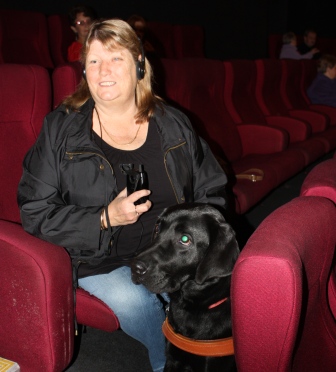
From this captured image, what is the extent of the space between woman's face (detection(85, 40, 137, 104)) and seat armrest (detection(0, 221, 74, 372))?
55 centimetres

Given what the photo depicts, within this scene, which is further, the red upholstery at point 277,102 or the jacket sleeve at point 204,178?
the red upholstery at point 277,102

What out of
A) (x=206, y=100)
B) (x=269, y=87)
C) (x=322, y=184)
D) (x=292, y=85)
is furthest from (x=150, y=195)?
(x=292, y=85)

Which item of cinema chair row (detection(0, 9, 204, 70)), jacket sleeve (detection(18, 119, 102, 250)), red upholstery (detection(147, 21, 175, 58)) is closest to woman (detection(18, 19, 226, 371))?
jacket sleeve (detection(18, 119, 102, 250))

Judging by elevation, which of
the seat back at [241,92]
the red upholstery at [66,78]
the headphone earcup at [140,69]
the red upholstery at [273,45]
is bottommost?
the red upholstery at [273,45]

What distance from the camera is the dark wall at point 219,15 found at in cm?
616

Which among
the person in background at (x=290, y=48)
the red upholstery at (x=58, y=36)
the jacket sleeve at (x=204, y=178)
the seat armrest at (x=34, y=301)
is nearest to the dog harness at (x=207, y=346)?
the seat armrest at (x=34, y=301)

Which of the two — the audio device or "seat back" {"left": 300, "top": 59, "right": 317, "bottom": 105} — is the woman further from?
"seat back" {"left": 300, "top": 59, "right": 317, "bottom": 105}

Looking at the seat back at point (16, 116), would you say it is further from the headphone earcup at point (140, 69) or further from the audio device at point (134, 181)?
the audio device at point (134, 181)

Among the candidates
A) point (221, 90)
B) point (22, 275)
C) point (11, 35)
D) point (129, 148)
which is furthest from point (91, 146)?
point (11, 35)

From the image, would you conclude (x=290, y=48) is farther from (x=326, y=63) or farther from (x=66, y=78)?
(x=66, y=78)

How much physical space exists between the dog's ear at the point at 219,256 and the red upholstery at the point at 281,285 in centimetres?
33

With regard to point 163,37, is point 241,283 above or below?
above

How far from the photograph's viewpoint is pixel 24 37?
5000 mm

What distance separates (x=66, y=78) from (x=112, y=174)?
2.16 ft
